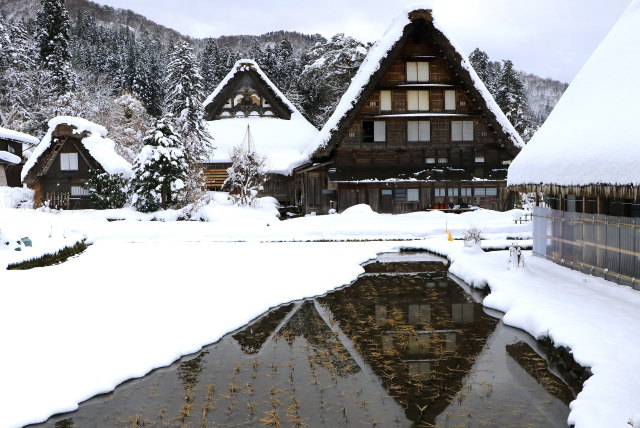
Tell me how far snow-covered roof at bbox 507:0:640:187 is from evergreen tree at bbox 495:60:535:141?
3488cm

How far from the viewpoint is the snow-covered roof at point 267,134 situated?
125ft

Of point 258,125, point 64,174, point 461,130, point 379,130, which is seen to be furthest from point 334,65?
point 64,174

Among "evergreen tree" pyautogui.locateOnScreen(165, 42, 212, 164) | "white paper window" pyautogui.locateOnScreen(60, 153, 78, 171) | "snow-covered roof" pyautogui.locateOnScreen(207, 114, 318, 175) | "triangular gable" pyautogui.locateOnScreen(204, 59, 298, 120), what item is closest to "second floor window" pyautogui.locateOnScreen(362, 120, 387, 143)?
"snow-covered roof" pyautogui.locateOnScreen(207, 114, 318, 175)

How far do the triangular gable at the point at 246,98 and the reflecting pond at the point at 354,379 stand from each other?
33.5 m

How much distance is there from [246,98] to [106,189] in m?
15.3

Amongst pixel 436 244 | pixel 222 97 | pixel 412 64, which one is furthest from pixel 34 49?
pixel 436 244

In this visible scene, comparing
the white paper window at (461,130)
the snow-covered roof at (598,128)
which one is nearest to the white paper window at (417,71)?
the white paper window at (461,130)

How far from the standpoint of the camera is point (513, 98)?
159ft

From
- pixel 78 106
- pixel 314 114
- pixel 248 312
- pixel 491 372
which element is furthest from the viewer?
pixel 314 114

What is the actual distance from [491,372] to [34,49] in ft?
204

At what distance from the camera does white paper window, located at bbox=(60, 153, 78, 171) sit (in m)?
35.3

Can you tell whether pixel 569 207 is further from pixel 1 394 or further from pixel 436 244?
pixel 1 394

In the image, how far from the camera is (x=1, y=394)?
6285 mm

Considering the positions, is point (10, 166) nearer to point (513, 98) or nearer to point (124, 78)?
point (124, 78)
